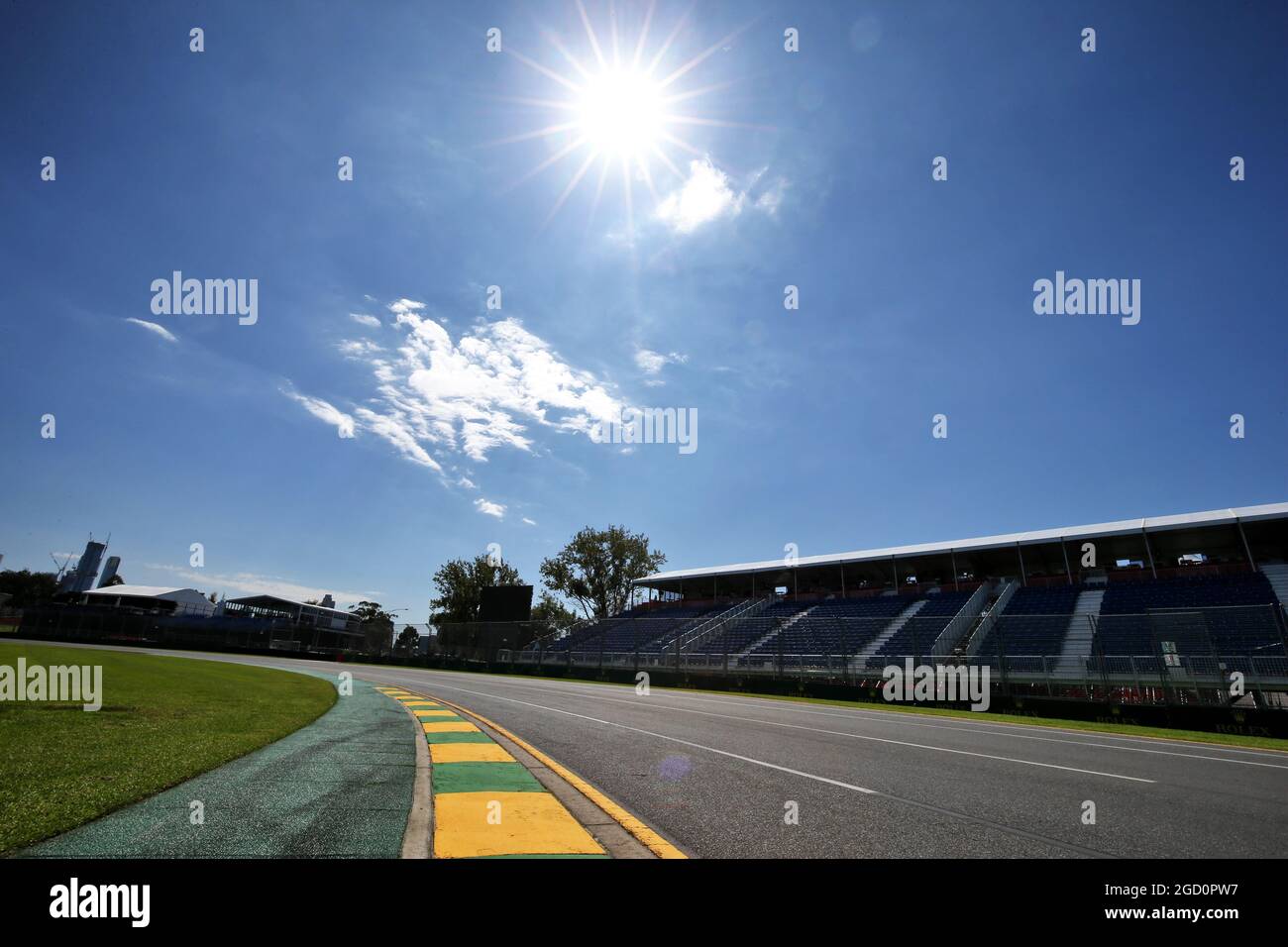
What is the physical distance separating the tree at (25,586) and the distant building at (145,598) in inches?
1328

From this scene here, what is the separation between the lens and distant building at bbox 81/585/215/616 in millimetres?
73375

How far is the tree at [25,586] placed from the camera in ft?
316

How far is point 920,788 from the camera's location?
227 inches

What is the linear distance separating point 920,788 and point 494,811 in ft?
13.4

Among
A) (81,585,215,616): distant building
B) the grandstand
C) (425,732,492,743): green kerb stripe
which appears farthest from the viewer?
(81,585,215,616): distant building

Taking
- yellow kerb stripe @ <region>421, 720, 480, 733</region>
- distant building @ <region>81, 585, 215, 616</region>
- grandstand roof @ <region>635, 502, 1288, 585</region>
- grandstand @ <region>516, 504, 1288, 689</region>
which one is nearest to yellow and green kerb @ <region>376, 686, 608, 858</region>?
yellow kerb stripe @ <region>421, 720, 480, 733</region>

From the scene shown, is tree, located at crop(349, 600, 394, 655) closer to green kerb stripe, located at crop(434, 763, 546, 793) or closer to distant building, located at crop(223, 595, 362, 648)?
distant building, located at crop(223, 595, 362, 648)

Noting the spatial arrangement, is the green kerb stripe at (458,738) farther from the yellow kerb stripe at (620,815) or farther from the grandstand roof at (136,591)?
the grandstand roof at (136,591)

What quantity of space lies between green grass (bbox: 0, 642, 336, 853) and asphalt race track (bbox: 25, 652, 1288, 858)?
345 centimetres

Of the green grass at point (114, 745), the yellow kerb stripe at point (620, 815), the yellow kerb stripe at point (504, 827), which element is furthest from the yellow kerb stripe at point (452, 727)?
the yellow kerb stripe at point (504, 827)

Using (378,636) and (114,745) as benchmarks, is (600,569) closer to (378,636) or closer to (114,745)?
(378,636)
